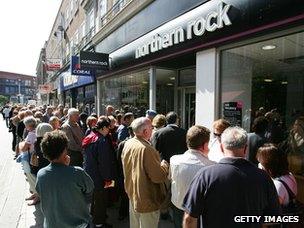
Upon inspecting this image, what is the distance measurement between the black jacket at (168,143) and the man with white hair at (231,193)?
2.53 metres

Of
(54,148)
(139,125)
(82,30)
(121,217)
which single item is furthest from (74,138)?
(82,30)

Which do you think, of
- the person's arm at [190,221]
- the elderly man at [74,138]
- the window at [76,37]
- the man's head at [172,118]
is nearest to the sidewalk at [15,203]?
the elderly man at [74,138]

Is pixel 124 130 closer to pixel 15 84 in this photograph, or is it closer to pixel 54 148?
pixel 54 148

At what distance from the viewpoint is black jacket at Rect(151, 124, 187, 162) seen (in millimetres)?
5219

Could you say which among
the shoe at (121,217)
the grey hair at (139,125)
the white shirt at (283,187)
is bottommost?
the shoe at (121,217)

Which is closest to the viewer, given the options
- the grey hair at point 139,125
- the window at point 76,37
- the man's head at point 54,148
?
the man's head at point 54,148

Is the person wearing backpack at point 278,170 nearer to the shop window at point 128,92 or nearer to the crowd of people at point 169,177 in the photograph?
the crowd of people at point 169,177

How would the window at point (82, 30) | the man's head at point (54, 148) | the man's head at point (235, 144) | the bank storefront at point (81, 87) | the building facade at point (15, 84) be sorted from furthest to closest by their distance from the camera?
the building facade at point (15, 84) < the window at point (82, 30) < the bank storefront at point (81, 87) < the man's head at point (54, 148) < the man's head at point (235, 144)

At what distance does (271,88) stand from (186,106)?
4.50m

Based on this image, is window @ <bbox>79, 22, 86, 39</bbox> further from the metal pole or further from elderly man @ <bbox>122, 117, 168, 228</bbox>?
elderly man @ <bbox>122, 117, 168, 228</bbox>

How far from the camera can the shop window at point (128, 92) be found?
1096cm

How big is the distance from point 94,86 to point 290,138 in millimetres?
12049

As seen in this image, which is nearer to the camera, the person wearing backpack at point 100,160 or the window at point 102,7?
the person wearing backpack at point 100,160

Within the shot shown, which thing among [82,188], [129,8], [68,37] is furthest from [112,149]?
[68,37]
